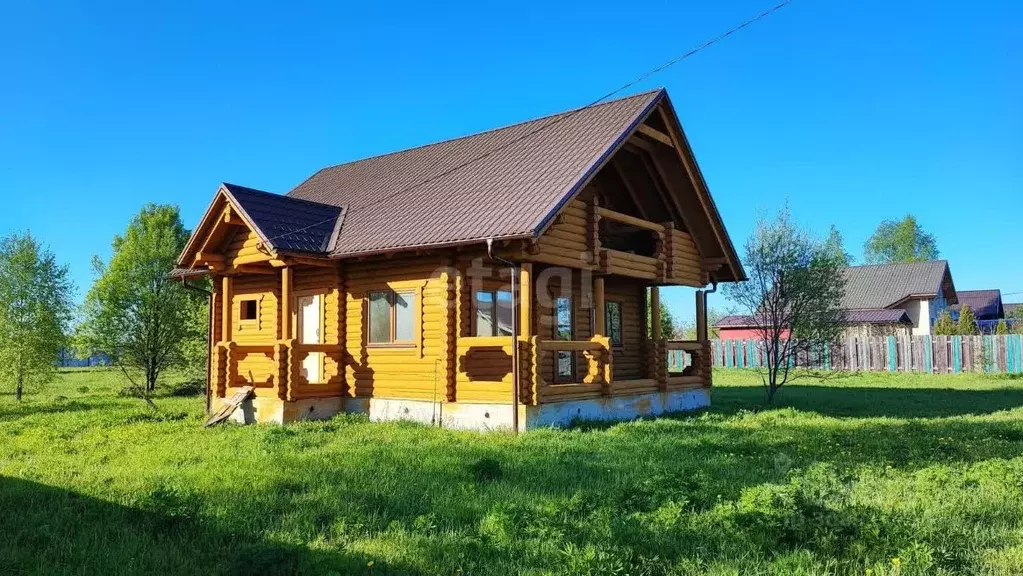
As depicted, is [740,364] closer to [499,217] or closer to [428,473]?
[499,217]

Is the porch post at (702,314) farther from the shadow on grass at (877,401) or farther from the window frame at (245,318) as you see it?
the window frame at (245,318)

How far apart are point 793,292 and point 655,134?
6381 mm

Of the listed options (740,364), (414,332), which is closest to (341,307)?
(414,332)

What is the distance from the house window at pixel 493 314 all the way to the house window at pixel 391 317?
1.42 metres

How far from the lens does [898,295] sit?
45625 mm

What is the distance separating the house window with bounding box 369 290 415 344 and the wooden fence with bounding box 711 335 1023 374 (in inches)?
728

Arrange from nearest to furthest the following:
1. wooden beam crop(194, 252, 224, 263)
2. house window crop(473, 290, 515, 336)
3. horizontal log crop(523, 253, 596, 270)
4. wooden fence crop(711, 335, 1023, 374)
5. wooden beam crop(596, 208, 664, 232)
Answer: horizontal log crop(523, 253, 596, 270) → house window crop(473, 290, 515, 336) → wooden beam crop(596, 208, 664, 232) → wooden beam crop(194, 252, 224, 263) → wooden fence crop(711, 335, 1023, 374)

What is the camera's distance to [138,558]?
556cm

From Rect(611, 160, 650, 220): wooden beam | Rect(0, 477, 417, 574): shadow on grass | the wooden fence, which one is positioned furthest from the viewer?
the wooden fence

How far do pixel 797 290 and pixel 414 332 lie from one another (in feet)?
33.9

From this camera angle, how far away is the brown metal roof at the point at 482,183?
41.7 feet

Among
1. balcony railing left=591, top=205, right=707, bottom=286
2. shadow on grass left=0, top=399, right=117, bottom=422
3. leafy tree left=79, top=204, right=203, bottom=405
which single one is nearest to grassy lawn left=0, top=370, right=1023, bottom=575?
balcony railing left=591, top=205, right=707, bottom=286

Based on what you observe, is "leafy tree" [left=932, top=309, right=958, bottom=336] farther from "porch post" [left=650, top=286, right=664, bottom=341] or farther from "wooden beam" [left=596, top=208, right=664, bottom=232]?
"wooden beam" [left=596, top=208, right=664, bottom=232]

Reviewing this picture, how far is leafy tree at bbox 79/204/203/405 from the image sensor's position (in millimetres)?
24656
